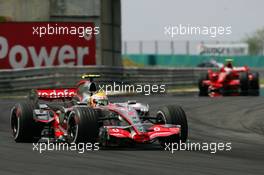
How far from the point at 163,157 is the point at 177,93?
22.2 m

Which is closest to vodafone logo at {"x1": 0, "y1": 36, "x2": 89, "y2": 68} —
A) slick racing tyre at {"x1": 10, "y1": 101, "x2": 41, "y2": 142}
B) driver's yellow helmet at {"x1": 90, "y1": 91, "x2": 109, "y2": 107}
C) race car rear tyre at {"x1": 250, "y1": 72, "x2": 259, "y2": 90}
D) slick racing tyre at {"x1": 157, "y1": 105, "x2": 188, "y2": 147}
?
race car rear tyre at {"x1": 250, "y1": 72, "x2": 259, "y2": 90}

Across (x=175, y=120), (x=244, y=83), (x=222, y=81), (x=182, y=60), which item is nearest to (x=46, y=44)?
(x=222, y=81)

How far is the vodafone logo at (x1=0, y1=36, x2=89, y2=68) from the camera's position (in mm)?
32569

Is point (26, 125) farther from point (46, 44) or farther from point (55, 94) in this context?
point (46, 44)

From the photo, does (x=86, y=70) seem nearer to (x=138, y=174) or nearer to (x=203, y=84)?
(x=203, y=84)

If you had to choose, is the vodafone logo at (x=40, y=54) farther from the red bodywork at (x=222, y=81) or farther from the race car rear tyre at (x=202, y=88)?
the red bodywork at (x=222, y=81)

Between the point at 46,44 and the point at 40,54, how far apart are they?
0.47 m

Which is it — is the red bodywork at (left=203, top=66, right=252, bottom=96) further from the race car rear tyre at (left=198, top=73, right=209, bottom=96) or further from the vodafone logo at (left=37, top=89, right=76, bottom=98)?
the vodafone logo at (left=37, top=89, right=76, bottom=98)

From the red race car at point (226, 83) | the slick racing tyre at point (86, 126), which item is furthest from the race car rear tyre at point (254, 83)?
the slick racing tyre at point (86, 126)

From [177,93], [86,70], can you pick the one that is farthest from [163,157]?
[177,93]

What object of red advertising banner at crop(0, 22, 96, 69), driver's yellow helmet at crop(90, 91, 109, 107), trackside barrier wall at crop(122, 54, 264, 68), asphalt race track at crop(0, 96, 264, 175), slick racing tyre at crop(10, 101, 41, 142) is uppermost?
red advertising banner at crop(0, 22, 96, 69)

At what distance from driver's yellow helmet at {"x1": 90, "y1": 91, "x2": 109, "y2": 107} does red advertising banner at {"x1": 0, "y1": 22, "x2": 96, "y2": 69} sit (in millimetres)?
18006

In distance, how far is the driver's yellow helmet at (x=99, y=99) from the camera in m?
14.6

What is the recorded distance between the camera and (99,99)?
14.6m
